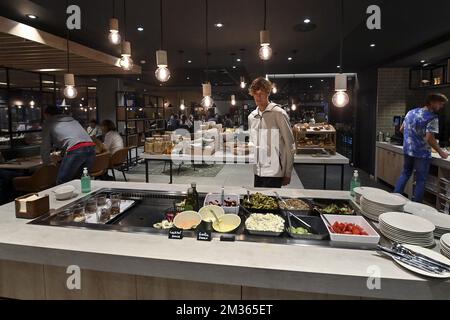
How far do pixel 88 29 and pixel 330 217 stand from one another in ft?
16.3

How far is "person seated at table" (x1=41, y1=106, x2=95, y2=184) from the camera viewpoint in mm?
3949

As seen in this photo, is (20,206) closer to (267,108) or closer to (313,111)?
(267,108)

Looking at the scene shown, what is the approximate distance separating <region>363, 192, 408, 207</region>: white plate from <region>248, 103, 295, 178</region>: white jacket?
3.09 ft

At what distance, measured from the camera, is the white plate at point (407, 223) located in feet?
4.66

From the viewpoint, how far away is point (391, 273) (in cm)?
118

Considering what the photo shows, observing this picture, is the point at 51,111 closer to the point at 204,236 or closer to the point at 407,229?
the point at 204,236

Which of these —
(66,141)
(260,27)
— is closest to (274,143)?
(260,27)

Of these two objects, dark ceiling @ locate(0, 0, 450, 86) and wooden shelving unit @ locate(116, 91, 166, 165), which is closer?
dark ceiling @ locate(0, 0, 450, 86)

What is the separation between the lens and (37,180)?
13.3 feet

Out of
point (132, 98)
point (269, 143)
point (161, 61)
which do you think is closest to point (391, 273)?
point (269, 143)

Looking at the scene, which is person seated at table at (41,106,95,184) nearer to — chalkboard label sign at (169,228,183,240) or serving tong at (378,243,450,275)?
chalkboard label sign at (169,228,183,240)

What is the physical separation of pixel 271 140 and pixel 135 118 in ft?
24.3

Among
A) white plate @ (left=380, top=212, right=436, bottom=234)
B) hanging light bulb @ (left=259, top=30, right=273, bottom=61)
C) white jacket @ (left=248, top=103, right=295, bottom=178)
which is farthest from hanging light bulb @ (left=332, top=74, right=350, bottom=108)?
white plate @ (left=380, top=212, right=436, bottom=234)

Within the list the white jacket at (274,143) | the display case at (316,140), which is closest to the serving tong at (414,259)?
the white jacket at (274,143)
